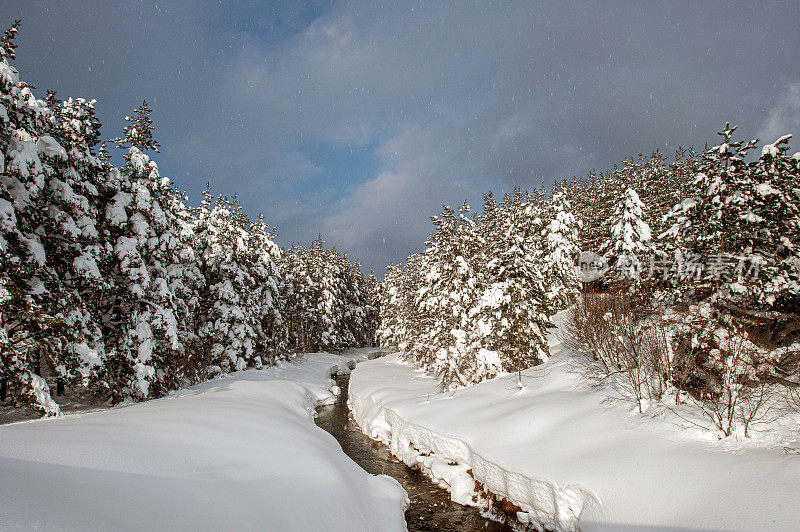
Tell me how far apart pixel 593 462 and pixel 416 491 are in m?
6.28

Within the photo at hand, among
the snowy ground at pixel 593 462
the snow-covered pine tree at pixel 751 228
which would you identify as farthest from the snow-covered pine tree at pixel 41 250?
the snow-covered pine tree at pixel 751 228

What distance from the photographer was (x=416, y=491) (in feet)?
44.6

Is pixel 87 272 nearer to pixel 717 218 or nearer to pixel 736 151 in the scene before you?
pixel 717 218

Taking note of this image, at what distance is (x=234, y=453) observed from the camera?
32.8ft

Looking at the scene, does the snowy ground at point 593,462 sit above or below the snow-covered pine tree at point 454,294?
below

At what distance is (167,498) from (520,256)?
19.2 meters

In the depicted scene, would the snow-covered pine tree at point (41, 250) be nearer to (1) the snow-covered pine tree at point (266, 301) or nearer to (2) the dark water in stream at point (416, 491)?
(2) the dark water in stream at point (416, 491)

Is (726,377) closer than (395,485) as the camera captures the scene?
Yes

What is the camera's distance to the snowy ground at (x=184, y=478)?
4871 mm

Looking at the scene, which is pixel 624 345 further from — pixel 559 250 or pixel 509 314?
pixel 559 250

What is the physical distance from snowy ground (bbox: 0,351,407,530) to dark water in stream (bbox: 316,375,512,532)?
71 centimetres

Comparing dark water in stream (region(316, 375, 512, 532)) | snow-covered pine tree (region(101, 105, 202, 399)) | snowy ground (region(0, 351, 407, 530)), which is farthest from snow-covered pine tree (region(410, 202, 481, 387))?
snow-covered pine tree (region(101, 105, 202, 399))

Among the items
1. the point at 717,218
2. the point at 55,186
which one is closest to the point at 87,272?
the point at 55,186

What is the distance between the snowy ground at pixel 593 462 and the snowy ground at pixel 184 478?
10.3 ft
